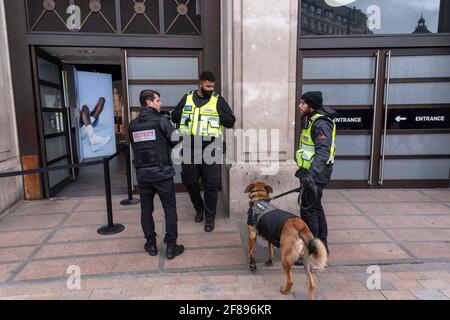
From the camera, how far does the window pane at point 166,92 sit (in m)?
5.53

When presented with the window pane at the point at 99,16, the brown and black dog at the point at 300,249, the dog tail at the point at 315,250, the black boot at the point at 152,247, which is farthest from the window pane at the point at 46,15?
the dog tail at the point at 315,250

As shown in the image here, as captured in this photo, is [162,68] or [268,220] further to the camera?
[162,68]

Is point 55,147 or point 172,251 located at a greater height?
point 55,147

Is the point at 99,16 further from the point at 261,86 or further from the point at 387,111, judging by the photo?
the point at 387,111

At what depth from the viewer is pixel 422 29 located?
5.60 meters

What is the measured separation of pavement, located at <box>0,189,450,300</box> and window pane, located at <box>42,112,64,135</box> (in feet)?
4.96

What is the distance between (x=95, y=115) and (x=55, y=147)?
6.32ft

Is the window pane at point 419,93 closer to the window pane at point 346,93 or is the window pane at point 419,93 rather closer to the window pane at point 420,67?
the window pane at point 420,67

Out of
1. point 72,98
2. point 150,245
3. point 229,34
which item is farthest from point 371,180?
point 72,98

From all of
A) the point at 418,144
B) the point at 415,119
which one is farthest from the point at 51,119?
the point at 418,144

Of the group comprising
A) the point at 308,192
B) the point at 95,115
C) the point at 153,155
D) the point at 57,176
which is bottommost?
the point at 57,176

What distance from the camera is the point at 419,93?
18.8 ft

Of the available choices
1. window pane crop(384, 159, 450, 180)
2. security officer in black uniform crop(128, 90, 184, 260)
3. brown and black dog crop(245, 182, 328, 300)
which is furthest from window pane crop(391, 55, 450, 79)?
security officer in black uniform crop(128, 90, 184, 260)

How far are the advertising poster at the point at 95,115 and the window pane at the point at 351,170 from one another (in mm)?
5474
